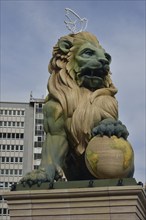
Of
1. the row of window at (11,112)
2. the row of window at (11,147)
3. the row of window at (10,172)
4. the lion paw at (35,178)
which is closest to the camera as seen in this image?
the lion paw at (35,178)

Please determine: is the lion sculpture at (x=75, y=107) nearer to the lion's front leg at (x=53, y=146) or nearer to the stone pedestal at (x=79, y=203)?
the lion's front leg at (x=53, y=146)

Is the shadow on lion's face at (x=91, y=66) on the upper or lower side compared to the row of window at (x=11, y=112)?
lower

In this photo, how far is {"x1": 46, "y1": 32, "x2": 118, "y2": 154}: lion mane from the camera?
31.5 ft

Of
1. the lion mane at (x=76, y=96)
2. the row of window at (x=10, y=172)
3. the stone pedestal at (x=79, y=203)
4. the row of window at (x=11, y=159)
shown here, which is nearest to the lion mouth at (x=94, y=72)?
the lion mane at (x=76, y=96)

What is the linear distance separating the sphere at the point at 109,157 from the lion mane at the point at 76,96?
584mm

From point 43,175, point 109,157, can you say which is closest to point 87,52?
point 109,157

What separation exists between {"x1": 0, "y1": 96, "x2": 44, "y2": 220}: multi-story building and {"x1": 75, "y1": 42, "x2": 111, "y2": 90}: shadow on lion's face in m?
58.7

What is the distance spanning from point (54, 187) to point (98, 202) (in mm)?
795

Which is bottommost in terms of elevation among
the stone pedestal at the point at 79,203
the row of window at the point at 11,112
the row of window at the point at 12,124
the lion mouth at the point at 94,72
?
the stone pedestal at the point at 79,203

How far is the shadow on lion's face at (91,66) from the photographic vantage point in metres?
10.0

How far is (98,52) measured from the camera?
1017 centimetres

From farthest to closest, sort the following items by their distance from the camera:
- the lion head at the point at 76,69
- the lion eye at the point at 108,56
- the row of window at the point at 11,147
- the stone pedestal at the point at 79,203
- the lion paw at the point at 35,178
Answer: the row of window at the point at 11,147, the lion eye at the point at 108,56, the lion head at the point at 76,69, the lion paw at the point at 35,178, the stone pedestal at the point at 79,203

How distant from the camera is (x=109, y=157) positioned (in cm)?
885

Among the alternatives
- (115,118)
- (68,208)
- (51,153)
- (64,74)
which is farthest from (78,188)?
(64,74)
